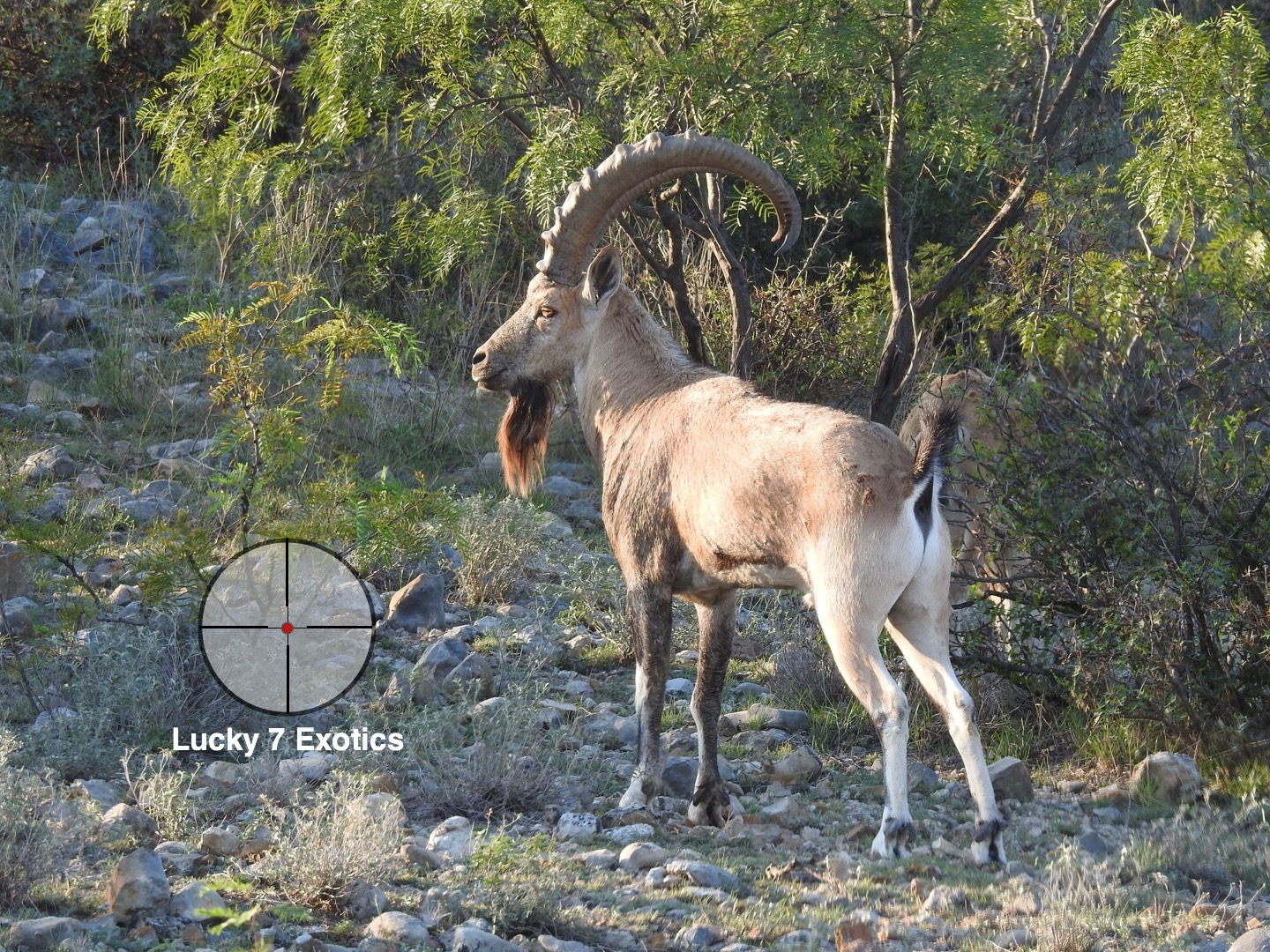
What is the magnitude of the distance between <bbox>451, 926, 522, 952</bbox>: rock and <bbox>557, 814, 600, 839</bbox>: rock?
1385 mm

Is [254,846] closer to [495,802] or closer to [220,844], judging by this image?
[220,844]

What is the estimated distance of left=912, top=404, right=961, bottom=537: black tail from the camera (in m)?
4.99

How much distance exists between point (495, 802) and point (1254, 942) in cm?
277

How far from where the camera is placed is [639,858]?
5.02 m

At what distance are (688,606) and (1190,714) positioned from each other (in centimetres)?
324

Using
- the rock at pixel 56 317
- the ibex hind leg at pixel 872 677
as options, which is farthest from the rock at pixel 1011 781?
the rock at pixel 56 317

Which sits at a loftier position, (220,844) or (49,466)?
(49,466)

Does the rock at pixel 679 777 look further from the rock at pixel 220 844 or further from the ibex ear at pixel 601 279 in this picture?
the ibex ear at pixel 601 279

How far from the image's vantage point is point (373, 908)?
4312mm

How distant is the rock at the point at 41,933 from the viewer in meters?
3.83

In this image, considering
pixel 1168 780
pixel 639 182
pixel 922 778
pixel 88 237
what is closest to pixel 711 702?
pixel 922 778

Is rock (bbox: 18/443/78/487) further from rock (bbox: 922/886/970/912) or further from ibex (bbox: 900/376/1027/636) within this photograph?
rock (bbox: 922/886/970/912)

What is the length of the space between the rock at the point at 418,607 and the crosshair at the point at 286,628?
0.83 feet

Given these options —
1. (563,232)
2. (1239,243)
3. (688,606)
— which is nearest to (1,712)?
(563,232)
